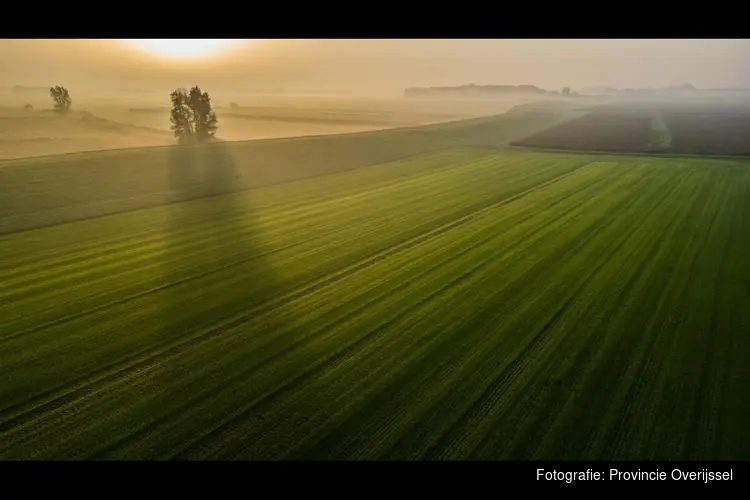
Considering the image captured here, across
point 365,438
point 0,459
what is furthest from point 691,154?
point 0,459

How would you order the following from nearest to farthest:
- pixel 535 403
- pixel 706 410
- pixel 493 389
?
pixel 706 410
pixel 535 403
pixel 493 389

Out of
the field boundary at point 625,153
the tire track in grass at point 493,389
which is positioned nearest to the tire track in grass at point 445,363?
the tire track in grass at point 493,389

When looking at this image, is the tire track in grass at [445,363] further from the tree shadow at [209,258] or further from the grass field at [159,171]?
the grass field at [159,171]

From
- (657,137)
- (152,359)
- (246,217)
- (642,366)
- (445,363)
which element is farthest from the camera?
(657,137)

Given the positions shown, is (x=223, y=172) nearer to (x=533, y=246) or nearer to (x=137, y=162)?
(x=137, y=162)

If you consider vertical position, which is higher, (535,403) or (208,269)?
(208,269)

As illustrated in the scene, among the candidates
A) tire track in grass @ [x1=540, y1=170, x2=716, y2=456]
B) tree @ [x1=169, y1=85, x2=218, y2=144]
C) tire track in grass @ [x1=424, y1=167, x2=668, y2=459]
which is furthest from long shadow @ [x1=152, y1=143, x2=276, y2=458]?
tree @ [x1=169, y1=85, x2=218, y2=144]

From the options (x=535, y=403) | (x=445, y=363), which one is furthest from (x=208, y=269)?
(x=535, y=403)

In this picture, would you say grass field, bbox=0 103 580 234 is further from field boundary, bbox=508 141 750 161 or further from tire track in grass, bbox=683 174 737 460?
tire track in grass, bbox=683 174 737 460

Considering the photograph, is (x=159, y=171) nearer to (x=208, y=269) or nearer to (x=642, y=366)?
(x=208, y=269)
